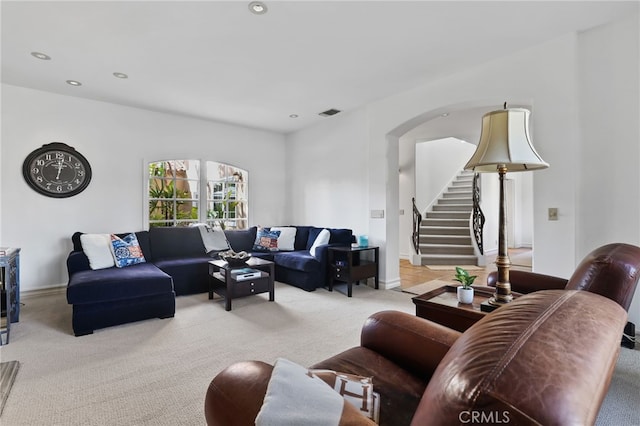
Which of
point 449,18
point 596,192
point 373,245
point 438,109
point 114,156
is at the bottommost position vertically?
point 373,245

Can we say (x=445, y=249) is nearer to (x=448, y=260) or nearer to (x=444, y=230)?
(x=448, y=260)

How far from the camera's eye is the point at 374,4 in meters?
2.40

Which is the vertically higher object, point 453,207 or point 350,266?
point 453,207

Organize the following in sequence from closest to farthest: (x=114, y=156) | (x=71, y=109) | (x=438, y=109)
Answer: (x=438, y=109)
(x=71, y=109)
(x=114, y=156)

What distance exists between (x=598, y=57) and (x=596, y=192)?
1184mm

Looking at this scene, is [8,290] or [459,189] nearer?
[8,290]

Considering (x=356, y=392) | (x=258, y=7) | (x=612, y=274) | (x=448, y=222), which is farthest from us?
(x=448, y=222)

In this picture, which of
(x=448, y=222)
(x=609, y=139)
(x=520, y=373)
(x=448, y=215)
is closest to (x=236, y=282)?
(x=520, y=373)

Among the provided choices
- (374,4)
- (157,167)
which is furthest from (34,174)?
(374,4)

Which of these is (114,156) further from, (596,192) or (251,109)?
(596,192)

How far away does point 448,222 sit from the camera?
7605 mm

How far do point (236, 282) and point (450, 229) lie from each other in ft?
18.1

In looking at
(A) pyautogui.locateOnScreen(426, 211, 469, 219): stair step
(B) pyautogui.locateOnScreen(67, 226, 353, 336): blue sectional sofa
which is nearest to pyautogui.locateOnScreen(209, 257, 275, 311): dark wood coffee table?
(B) pyautogui.locateOnScreen(67, 226, 353, 336): blue sectional sofa

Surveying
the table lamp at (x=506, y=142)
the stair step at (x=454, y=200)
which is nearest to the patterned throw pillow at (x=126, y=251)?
the table lamp at (x=506, y=142)
